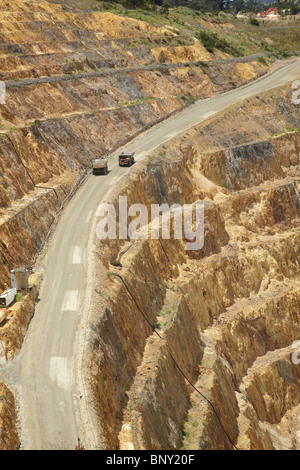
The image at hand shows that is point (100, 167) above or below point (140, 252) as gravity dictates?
above

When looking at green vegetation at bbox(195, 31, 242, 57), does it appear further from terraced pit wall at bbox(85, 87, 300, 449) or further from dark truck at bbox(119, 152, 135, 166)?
dark truck at bbox(119, 152, 135, 166)

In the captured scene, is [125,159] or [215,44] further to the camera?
[215,44]

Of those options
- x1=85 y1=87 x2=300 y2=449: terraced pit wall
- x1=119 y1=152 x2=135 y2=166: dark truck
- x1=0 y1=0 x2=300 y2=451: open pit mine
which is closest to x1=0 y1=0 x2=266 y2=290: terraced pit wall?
x1=0 y1=0 x2=300 y2=451: open pit mine

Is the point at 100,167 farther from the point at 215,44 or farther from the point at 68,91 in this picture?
the point at 215,44

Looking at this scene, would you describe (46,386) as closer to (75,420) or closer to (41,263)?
(75,420)

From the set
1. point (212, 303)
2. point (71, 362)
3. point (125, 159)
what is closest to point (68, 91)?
point (125, 159)

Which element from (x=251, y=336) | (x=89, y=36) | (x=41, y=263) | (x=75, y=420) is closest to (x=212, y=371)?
(x=251, y=336)

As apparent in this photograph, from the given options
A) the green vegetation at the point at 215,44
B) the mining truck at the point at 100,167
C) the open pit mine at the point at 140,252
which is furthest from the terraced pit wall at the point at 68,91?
the green vegetation at the point at 215,44
